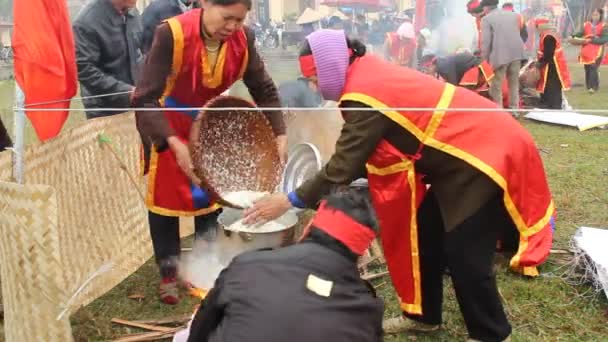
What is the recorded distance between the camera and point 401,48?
42.4 ft

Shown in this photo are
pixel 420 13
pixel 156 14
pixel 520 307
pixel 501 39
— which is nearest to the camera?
pixel 520 307

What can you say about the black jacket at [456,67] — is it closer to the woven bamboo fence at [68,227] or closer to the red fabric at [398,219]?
the woven bamboo fence at [68,227]

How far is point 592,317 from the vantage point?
2959mm

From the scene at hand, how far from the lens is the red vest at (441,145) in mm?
2170

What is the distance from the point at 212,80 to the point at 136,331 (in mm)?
1286

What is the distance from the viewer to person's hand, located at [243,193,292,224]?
94.0 inches

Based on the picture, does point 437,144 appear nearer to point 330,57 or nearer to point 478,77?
point 330,57

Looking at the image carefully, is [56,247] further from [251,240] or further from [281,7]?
[281,7]

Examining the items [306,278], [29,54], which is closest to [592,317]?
[306,278]

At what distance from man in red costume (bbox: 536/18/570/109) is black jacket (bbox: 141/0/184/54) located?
6.92 metres

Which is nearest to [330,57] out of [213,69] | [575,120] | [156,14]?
[213,69]

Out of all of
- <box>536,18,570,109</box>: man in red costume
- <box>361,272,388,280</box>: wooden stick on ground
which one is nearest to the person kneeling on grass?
<box>361,272,388,280</box>: wooden stick on ground

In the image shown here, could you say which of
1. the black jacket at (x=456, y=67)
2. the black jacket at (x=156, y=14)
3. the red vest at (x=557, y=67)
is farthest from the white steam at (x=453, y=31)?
the black jacket at (x=156, y=14)

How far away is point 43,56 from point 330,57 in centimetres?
114
